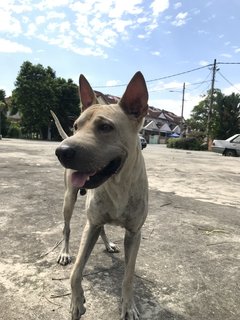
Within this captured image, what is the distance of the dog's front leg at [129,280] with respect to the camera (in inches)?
106

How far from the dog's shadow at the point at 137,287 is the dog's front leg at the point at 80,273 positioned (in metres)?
0.38

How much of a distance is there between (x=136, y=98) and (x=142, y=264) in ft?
5.64

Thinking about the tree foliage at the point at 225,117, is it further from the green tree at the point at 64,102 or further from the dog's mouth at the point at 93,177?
the dog's mouth at the point at 93,177

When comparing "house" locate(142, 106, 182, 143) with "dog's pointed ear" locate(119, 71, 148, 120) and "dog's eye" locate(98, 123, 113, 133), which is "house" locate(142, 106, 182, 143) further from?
"dog's eye" locate(98, 123, 113, 133)

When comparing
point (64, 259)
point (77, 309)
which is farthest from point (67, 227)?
point (77, 309)

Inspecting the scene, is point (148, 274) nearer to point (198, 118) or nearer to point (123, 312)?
→ point (123, 312)

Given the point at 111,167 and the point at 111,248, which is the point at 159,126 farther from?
the point at 111,167

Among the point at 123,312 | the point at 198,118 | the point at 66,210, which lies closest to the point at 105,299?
the point at 123,312

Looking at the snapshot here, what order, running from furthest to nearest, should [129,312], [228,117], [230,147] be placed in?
[228,117]
[230,147]
[129,312]

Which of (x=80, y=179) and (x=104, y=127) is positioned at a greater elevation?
(x=104, y=127)

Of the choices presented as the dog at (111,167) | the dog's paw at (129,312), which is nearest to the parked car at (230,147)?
the dog at (111,167)

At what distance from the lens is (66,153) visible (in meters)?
2.22

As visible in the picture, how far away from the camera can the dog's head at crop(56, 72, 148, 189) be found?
227 centimetres

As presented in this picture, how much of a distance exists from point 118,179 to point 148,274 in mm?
1142
